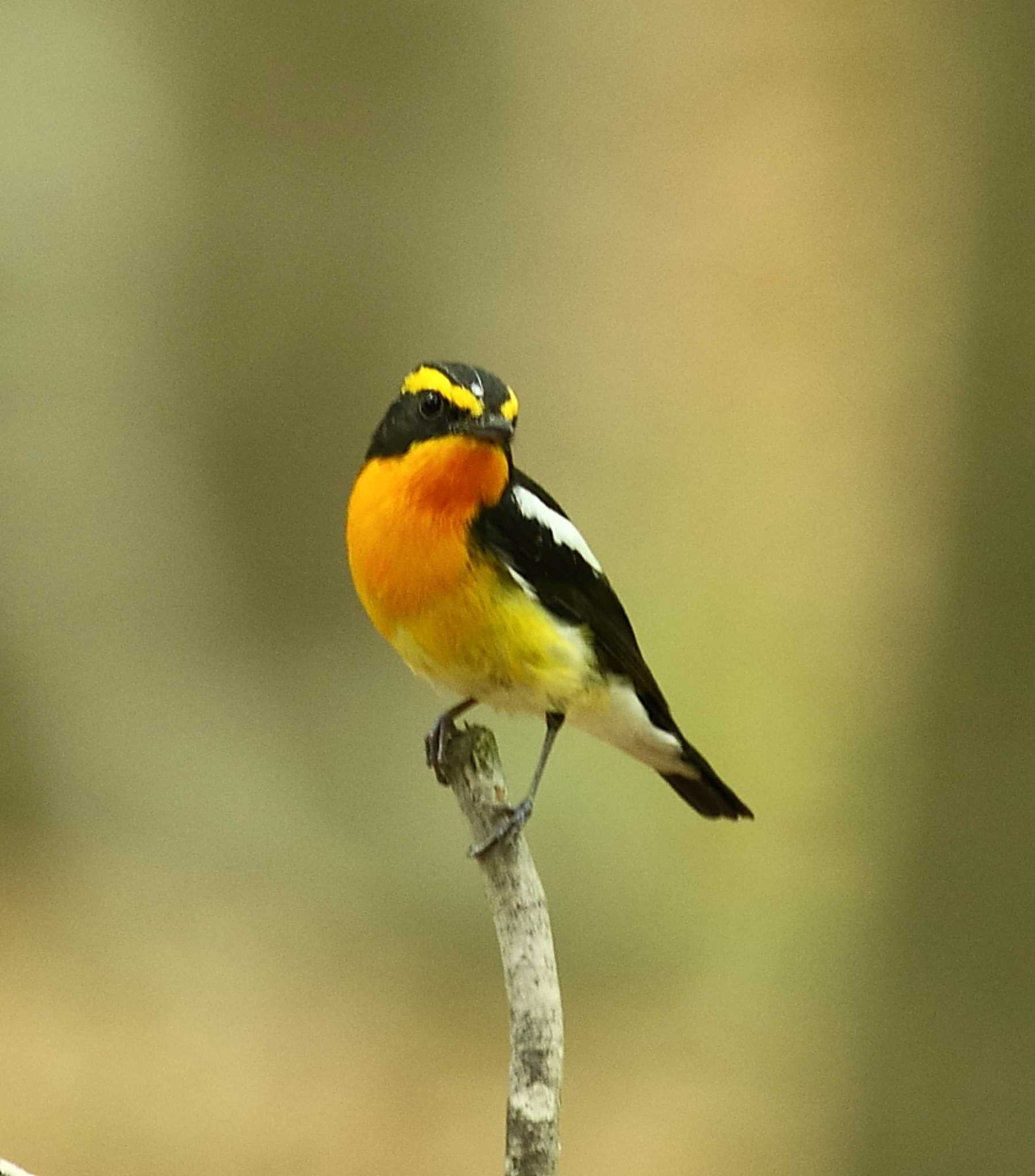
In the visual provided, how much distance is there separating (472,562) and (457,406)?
23 centimetres

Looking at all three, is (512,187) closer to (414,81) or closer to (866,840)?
(414,81)

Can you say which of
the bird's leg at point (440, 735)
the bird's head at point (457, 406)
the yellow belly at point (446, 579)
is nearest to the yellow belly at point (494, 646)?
the yellow belly at point (446, 579)

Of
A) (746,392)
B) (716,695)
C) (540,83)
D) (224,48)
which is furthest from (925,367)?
(224,48)

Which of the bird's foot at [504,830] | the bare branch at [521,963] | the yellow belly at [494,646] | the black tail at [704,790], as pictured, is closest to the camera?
the bare branch at [521,963]

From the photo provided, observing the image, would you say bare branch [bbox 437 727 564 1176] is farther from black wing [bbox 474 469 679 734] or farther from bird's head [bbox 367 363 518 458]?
bird's head [bbox 367 363 518 458]

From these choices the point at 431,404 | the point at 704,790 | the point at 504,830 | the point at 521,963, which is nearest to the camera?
the point at 521,963

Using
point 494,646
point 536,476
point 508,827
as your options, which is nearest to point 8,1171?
point 508,827

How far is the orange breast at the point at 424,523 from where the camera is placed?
74.9 inches

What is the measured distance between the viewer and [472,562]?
193 cm

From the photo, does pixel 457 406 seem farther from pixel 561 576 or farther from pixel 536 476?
pixel 536 476

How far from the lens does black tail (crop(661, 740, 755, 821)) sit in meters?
2.46

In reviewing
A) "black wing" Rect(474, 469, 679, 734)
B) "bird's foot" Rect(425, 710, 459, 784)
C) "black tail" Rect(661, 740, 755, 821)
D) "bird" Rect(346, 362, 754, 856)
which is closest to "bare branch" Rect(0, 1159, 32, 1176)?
"bird" Rect(346, 362, 754, 856)

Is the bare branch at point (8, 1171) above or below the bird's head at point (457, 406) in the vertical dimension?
below

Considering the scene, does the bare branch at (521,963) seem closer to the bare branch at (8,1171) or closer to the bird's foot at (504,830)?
the bird's foot at (504,830)
